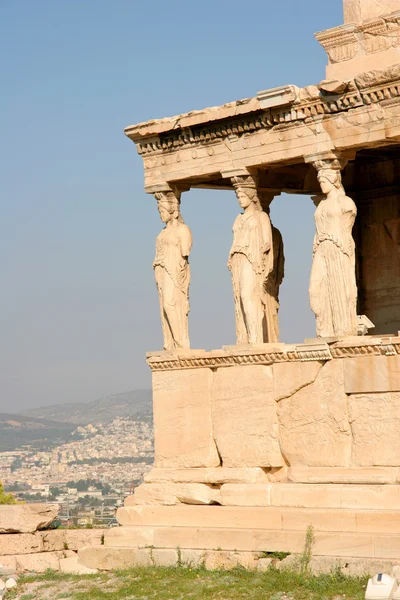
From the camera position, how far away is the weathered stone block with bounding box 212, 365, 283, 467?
61.1 ft

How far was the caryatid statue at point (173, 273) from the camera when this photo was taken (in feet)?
65.5

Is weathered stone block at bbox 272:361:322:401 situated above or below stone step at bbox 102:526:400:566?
above

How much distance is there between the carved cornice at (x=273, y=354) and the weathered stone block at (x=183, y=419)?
0.12 meters

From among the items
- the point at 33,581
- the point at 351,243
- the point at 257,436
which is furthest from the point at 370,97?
the point at 33,581

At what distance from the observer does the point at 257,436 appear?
18.7 m

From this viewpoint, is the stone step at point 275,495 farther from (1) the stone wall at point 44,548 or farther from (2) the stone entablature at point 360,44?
(2) the stone entablature at point 360,44

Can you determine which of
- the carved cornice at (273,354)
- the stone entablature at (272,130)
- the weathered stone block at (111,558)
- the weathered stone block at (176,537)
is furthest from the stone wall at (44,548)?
the stone entablature at (272,130)

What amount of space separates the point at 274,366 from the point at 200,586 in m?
2.94

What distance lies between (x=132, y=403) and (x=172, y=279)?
60.5 meters

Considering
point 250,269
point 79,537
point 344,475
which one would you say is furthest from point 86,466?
point 344,475

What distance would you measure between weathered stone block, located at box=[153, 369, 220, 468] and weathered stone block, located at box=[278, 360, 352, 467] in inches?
45.5

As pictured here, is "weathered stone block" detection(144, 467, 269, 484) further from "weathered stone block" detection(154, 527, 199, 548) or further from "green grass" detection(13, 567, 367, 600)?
"green grass" detection(13, 567, 367, 600)

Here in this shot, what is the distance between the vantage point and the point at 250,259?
19.1m

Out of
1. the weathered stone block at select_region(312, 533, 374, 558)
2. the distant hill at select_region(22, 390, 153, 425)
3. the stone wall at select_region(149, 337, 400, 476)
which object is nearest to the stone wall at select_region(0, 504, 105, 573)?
the stone wall at select_region(149, 337, 400, 476)
